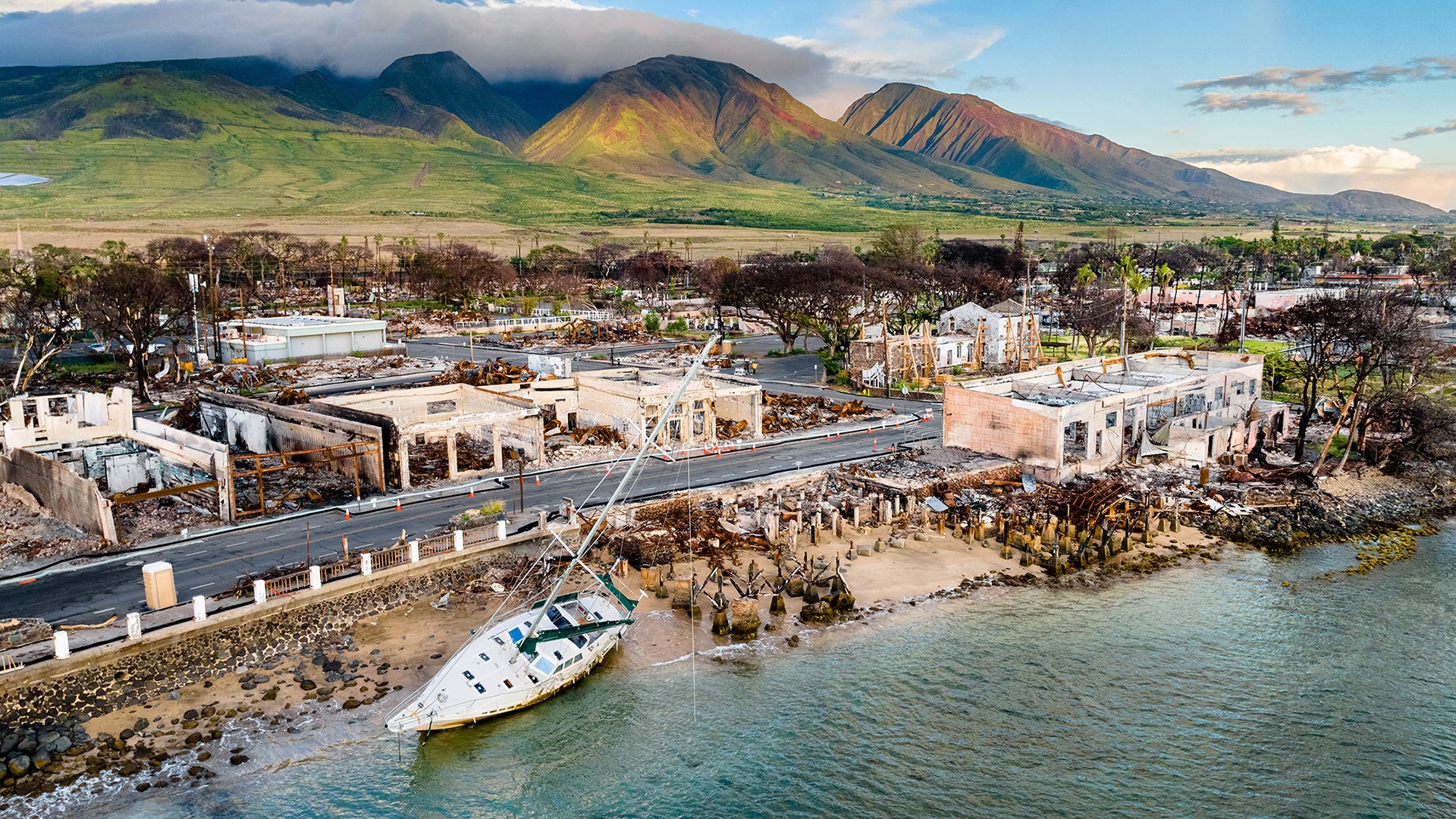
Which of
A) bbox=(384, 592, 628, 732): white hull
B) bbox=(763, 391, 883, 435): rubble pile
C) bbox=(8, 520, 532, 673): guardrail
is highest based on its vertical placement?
bbox=(763, 391, 883, 435): rubble pile

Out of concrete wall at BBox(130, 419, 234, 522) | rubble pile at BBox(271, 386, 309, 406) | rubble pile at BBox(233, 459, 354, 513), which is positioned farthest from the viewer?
rubble pile at BBox(271, 386, 309, 406)

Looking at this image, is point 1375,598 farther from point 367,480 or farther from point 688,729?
point 367,480

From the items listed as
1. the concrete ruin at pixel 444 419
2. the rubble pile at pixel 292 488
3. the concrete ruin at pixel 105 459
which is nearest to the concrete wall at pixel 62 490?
the concrete ruin at pixel 105 459

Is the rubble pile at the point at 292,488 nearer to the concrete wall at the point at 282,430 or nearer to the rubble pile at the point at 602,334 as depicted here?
the concrete wall at the point at 282,430

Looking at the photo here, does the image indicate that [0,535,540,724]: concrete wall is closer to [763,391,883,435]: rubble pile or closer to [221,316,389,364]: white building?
[763,391,883,435]: rubble pile

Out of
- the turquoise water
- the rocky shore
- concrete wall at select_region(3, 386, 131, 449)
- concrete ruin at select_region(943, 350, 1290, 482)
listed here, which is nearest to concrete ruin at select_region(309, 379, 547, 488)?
concrete wall at select_region(3, 386, 131, 449)

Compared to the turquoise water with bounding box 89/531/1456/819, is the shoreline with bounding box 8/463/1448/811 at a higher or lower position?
higher
